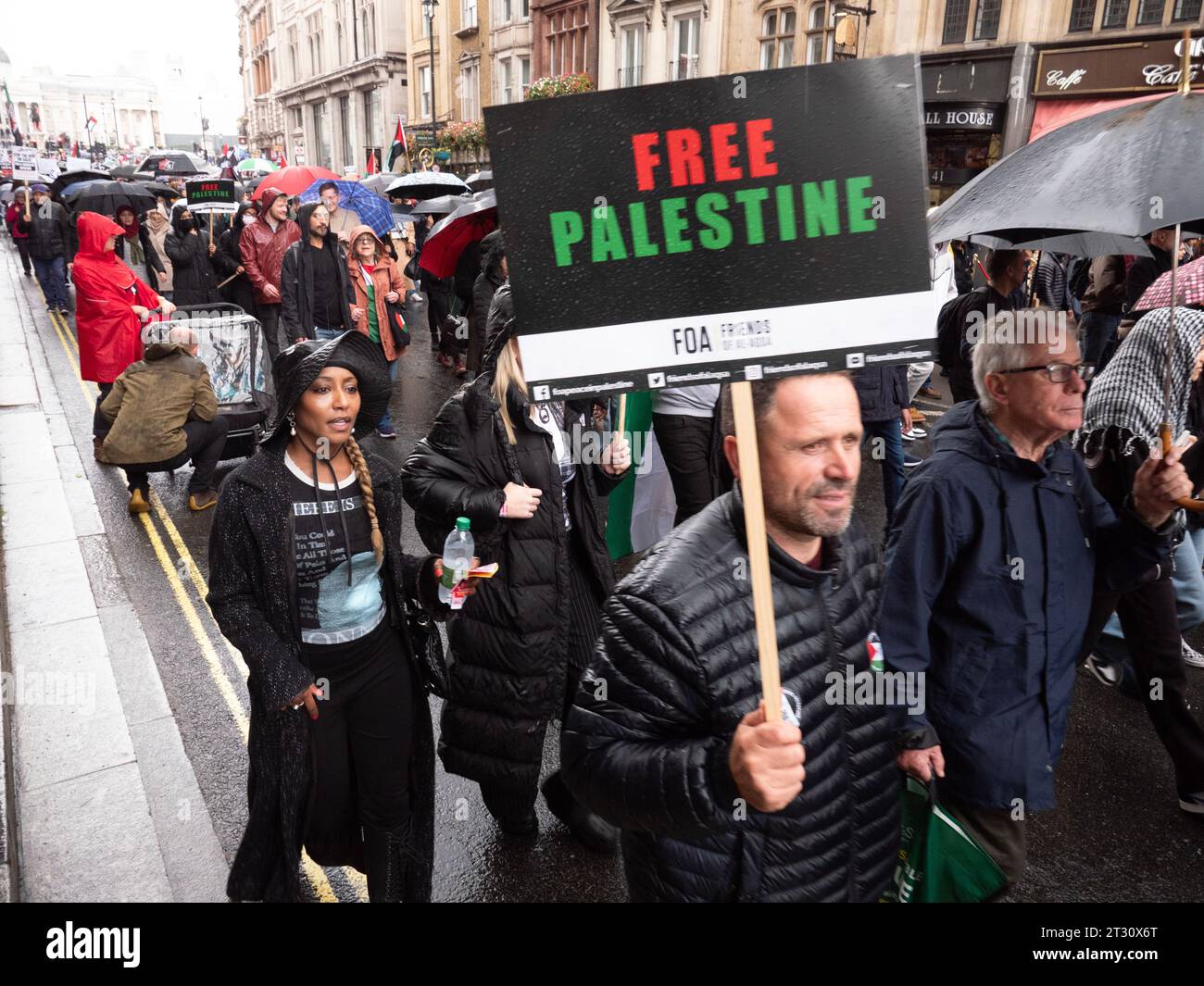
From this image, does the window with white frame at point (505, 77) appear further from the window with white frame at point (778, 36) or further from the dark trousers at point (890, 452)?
the dark trousers at point (890, 452)

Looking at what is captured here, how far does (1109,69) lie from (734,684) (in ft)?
66.3

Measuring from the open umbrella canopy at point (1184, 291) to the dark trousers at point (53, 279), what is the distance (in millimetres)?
18054

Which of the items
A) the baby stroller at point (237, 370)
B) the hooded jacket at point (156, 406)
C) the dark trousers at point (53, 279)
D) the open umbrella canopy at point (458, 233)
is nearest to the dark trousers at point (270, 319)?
the baby stroller at point (237, 370)

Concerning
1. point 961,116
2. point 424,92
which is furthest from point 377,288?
point 424,92

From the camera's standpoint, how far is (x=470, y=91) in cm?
4025

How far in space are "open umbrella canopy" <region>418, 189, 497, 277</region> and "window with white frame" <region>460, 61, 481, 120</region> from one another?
33.9 m

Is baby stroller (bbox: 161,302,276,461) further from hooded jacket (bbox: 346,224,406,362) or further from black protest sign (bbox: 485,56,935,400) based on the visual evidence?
black protest sign (bbox: 485,56,935,400)

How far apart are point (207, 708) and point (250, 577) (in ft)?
7.27

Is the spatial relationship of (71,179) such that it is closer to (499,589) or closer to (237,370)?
(237,370)

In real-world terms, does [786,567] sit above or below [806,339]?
below

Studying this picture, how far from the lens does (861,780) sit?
2.15 meters

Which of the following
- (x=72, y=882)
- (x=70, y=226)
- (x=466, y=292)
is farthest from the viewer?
(x=70, y=226)

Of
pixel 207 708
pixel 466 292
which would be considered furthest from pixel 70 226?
pixel 207 708

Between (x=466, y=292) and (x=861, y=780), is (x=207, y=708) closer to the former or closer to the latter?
(x=861, y=780)
